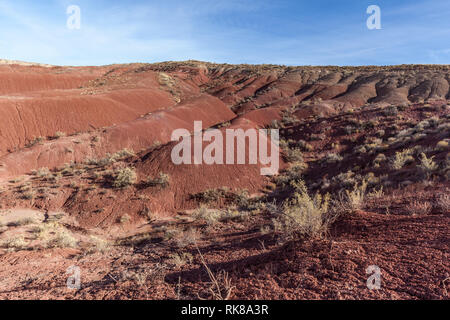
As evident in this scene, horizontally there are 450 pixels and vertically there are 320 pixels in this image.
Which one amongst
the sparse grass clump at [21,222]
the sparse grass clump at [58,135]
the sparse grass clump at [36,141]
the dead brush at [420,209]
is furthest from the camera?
the sparse grass clump at [58,135]

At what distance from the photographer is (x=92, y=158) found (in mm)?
17516

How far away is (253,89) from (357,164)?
40.5 m

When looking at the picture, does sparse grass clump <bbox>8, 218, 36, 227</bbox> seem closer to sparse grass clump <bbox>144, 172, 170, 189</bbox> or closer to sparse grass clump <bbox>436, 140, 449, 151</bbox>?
sparse grass clump <bbox>144, 172, 170, 189</bbox>

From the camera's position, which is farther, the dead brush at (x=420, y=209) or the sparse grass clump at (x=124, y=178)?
the sparse grass clump at (x=124, y=178)

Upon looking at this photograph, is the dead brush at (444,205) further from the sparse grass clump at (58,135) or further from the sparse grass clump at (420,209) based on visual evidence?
the sparse grass clump at (58,135)

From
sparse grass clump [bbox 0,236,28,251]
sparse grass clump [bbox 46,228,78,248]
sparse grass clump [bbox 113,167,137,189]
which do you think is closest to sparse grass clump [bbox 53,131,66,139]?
sparse grass clump [bbox 113,167,137,189]

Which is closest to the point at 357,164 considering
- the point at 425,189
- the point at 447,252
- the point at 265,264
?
the point at 425,189

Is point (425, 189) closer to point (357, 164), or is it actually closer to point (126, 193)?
point (357, 164)

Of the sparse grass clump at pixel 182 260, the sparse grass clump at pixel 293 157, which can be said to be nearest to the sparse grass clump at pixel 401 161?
the sparse grass clump at pixel 293 157

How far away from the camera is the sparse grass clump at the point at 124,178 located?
11906mm

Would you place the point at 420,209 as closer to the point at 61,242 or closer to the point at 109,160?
the point at 61,242

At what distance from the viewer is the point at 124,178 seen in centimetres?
1208

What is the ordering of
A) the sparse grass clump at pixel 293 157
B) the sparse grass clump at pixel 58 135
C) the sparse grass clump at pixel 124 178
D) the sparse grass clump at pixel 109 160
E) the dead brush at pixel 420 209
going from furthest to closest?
1. the sparse grass clump at pixel 58 135
2. the sparse grass clump at pixel 293 157
3. the sparse grass clump at pixel 109 160
4. the sparse grass clump at pixel 124 178
5. the dead brush at pixel 420 209

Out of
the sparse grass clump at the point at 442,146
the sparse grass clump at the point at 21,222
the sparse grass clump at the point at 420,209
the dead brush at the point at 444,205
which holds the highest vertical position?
the sparse grass clump at the point at 442,146
